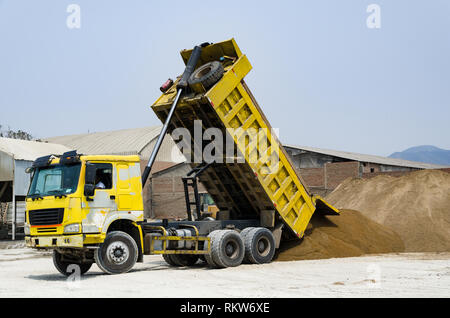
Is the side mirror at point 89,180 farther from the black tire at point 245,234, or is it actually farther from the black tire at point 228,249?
the black tire at point 245,234

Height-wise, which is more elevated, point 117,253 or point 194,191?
point 194,191

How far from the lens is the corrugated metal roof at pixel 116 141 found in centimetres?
4922

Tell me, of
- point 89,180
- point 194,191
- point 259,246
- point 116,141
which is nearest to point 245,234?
point 259,246

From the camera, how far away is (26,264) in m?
17.2

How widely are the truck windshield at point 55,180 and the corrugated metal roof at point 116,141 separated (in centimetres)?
3361

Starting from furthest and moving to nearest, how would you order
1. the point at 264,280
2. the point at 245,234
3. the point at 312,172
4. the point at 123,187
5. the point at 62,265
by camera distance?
the point at 312,172 < the point at 245,234 < the point at 62,265 < the point at 123,187 < the point at 264,280

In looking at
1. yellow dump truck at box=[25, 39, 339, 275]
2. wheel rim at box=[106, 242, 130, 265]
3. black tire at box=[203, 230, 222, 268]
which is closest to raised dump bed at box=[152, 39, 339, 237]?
yellow dump truck at box=[25, 39, 339, 275]

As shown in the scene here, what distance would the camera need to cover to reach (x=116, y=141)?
53.0m

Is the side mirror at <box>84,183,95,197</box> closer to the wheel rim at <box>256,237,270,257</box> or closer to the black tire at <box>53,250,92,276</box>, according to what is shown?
the black tire at <box>53,250,92,276</box>

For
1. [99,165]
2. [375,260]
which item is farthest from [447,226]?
[99,165]

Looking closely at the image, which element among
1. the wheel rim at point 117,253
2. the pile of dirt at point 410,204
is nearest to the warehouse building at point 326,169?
the pile of dirt at point 410,204

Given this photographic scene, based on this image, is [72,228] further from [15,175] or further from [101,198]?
[15,175]

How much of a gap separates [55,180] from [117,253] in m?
2.19
